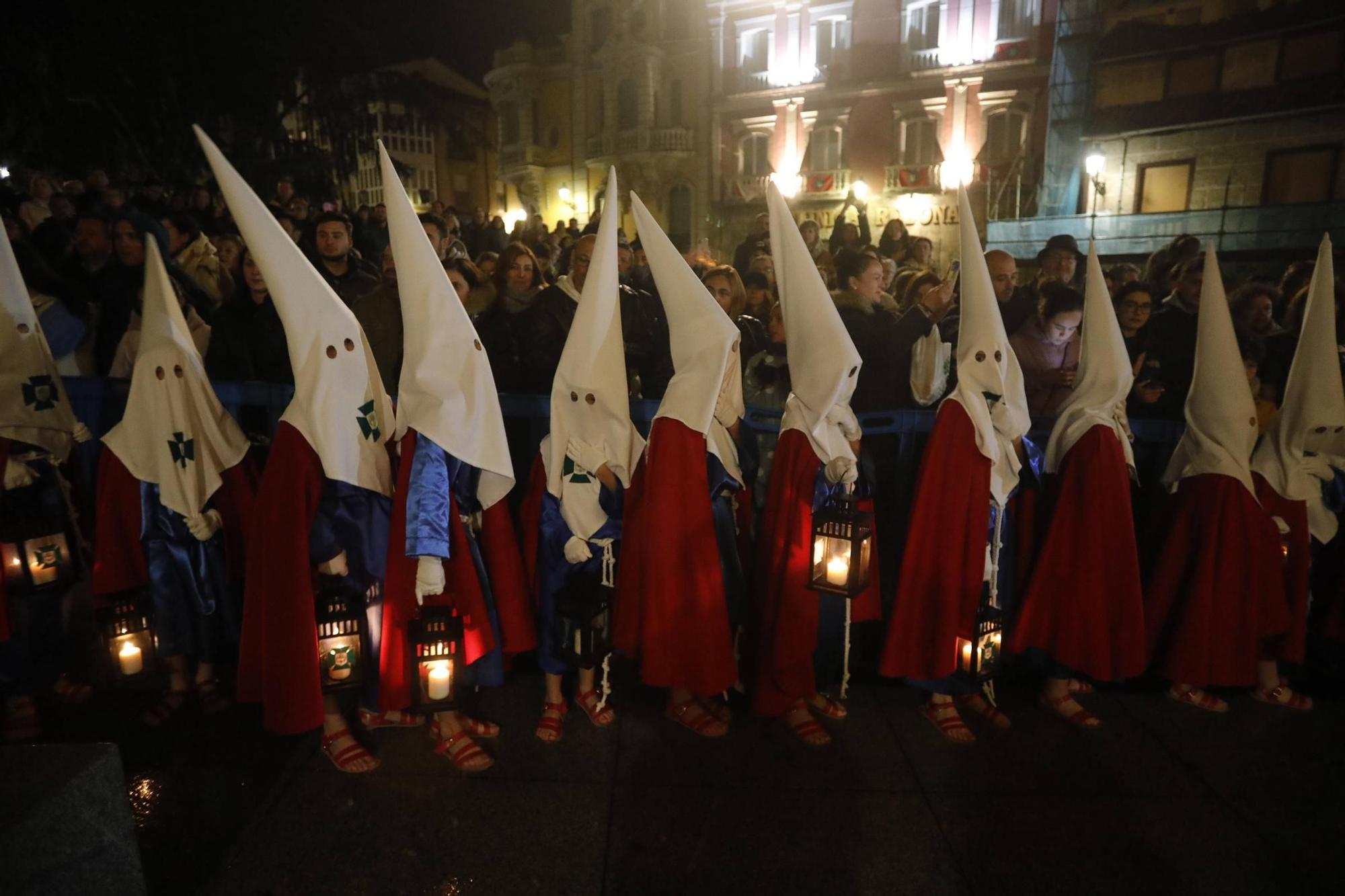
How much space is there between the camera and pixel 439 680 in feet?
9.42

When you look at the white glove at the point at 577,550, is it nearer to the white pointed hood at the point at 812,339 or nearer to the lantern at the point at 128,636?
the white pointed hood at the point at 812,339

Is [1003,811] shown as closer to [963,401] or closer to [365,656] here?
[963,401]

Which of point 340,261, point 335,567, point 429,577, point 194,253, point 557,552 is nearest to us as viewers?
point 429,577

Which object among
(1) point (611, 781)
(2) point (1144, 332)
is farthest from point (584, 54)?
(1) point (611, 781)

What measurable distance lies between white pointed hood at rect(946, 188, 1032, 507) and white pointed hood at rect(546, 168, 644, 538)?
1469 mm

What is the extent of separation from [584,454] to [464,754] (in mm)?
1393

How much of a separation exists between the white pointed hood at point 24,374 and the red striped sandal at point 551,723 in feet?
8.12

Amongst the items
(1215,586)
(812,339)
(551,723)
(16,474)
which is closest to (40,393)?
(16,474)

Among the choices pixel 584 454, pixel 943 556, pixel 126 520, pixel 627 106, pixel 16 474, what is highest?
pixel 627 106

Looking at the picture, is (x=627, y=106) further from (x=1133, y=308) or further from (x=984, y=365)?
(x=984, y=365)

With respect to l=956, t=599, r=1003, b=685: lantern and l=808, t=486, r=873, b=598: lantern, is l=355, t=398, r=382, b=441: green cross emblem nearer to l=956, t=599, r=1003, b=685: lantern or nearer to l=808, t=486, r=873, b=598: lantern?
l=808, t=486, r=873, b=598: lantern

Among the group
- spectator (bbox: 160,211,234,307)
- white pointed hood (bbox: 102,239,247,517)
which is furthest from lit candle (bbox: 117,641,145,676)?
spectator (bbox: 160,211,234,307)

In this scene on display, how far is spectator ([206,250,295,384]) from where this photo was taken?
→ 416 centimetres

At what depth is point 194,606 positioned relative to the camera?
3.42m
